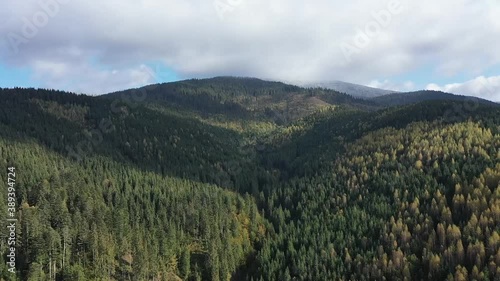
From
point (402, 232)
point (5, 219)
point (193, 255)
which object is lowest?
point (193, 255)

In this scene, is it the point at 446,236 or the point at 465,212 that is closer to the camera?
the point at 446,236

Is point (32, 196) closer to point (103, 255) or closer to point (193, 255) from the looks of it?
point (103, 255)

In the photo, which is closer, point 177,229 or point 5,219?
point 5,219

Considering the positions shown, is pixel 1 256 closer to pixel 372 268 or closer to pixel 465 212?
pixel 372 268

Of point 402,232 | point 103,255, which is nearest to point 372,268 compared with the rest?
point 402,232

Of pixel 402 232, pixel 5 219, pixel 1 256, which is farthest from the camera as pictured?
pixel 402 232

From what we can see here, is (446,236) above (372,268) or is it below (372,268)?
above

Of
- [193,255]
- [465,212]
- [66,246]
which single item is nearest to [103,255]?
[66,246]

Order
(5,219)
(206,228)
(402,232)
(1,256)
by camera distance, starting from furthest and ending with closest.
→ (206,228) → (402,232) → (5,219) → (1,256)

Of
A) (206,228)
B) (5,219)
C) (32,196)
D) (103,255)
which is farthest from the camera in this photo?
(206,228)
